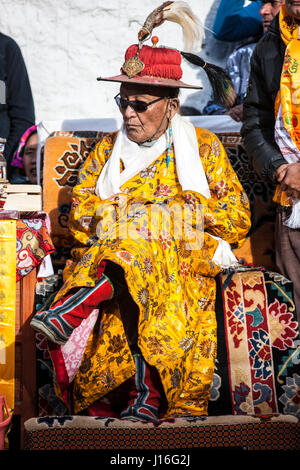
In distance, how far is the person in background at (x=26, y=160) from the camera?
15.9 feet

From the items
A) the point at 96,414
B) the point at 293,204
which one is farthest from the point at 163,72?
the point at 96,414

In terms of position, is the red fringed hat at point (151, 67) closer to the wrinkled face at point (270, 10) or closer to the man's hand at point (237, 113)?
the man's hand at point (237, 113)

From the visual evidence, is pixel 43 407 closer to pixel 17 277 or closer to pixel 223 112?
pixel 17 277

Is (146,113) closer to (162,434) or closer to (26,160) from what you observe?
(26,160)

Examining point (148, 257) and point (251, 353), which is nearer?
point (148, 257)

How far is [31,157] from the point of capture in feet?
16.0

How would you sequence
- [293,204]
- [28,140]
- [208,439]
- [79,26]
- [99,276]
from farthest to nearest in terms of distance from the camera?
1. [79,26]
2. [28,140]
3. [293,204]
4. [99,276]
5. [208,439]

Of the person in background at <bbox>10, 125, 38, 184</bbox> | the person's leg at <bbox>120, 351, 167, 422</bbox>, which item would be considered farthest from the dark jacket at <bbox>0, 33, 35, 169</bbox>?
the person's leg at <bbox>120, 351, 167, 422</bbox>

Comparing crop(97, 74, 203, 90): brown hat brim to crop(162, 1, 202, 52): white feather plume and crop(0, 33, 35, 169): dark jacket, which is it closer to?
crop(162, 1, 202, 52): white feather plume

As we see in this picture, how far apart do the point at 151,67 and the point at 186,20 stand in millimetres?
500

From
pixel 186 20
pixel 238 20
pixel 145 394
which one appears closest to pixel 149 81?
pixel 186 20

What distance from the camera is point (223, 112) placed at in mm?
5121

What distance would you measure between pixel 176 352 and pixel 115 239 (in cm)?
61

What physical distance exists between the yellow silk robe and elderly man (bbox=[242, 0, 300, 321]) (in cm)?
23
